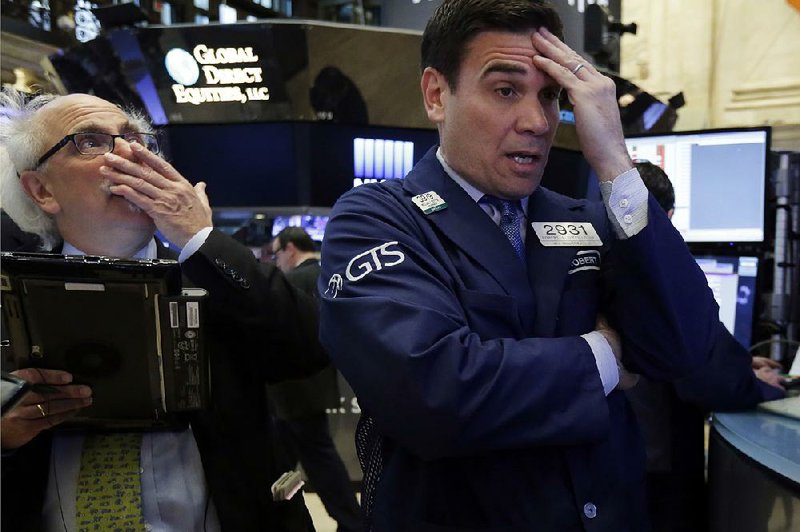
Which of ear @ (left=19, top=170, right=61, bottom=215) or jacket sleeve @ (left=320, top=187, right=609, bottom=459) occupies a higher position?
ear @ (left=19, top=170, right=61, bottom=215)

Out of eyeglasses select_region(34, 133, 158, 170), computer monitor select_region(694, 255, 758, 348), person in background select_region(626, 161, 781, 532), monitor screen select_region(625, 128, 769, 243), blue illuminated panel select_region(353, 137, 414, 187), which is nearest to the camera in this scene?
eyeglasses select_region(34, 133, 158, 170)

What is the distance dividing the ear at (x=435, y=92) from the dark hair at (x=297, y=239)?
3.15 metres

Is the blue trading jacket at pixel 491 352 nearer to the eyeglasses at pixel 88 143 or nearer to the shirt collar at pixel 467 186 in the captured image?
the shirt collar at pixel 467 186

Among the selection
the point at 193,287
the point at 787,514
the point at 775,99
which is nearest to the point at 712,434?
the point at 787,514

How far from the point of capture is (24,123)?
1.56m

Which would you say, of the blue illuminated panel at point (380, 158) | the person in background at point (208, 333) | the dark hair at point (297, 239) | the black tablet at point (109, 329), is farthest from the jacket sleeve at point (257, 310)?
the blue illuminated panel at point (380, 158)

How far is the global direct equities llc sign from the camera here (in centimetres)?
474

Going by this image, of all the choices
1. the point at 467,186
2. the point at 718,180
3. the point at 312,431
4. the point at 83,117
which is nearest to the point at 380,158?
the point at 312,431

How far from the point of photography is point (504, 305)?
116 cm

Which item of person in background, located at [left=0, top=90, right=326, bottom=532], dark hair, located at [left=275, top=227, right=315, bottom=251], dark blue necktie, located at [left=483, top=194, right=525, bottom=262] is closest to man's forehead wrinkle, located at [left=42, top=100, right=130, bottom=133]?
person in background, located at [left=0, top=90, right=326, bottom=532]

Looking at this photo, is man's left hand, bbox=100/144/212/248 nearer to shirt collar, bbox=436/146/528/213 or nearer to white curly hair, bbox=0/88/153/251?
white curly hair, bbox=0/88/153/251

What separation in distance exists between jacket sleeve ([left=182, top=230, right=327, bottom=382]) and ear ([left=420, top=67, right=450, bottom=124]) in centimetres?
48

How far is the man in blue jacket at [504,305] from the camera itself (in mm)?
1048

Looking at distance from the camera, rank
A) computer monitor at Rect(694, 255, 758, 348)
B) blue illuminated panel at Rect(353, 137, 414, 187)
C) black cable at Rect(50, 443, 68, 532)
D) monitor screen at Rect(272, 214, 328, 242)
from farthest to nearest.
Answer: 1. monitor screen at Rect(272, 214, 328, 242)
2. blue illuminated panel at Rect(353, 137, 414, 187)
3. computer monitor at Rect(694, 255, 758, 348)
4. black cable at Rect(50, 443, 68, 532)
